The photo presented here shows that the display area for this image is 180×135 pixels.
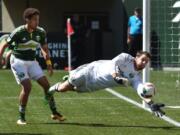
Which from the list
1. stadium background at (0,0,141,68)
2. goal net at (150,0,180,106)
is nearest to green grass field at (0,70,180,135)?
goal net at (150,0,180,106)

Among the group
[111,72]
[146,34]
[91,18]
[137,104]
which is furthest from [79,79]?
[91,18]

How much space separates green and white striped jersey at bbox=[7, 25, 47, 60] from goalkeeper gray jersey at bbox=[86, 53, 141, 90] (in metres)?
0.98

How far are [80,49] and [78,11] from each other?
145 inches

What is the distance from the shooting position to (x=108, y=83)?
427 inches

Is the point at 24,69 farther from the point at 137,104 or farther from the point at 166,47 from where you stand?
the point at 166,47

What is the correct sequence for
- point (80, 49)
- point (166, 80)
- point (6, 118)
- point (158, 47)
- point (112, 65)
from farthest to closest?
1. point (80, 49)
2. point (158, 47)
3. point (166, 80)
4. point (6, 118)
5. point (112, 65)

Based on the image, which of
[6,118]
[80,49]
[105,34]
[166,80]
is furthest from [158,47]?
[6,118]

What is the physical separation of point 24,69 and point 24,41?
0.45m

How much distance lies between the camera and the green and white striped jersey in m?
11.2

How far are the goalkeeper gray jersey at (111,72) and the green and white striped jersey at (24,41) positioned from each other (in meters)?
0.98

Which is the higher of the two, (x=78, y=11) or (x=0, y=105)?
(x=78, y=11)

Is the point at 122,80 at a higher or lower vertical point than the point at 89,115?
higher

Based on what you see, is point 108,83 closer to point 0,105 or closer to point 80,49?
point 0,105

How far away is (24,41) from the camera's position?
11188 mm
